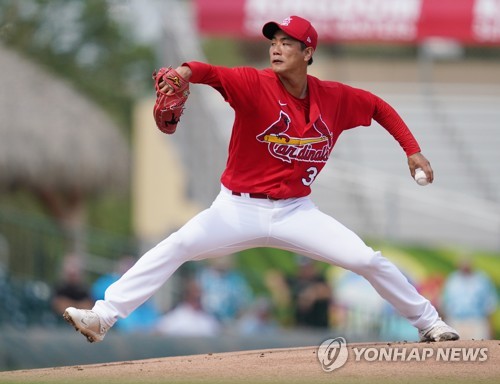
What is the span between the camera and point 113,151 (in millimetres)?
21484

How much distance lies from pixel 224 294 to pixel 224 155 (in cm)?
211

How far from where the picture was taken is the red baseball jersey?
7.22m

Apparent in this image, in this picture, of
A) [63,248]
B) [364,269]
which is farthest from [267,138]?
[63,248]

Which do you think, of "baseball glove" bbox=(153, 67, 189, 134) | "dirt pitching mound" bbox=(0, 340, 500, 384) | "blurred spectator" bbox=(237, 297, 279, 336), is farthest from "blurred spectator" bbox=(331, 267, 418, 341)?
"baseball glove" bbox=(153, 67, 189, 134)

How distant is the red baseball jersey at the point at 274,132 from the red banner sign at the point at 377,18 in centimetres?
1204

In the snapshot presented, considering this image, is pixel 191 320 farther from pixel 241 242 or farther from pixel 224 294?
pixel 241 242

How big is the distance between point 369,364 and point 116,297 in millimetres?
1622

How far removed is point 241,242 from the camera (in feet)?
24.3

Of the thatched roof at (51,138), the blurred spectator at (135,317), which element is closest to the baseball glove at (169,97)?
the blurred spectator at (135,317)

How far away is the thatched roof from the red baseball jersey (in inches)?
494

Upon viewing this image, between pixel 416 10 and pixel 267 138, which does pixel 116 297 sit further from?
pixel 416 10

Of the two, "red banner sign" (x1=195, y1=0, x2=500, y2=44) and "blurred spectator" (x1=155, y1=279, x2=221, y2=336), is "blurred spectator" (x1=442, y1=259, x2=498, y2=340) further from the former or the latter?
"red banner sign" (x1=195, y1=0, x2=500, y2=44)

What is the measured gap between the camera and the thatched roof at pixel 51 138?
19891 mm

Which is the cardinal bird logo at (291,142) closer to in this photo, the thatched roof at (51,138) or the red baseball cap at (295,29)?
the red baseball cap at (295,29)
